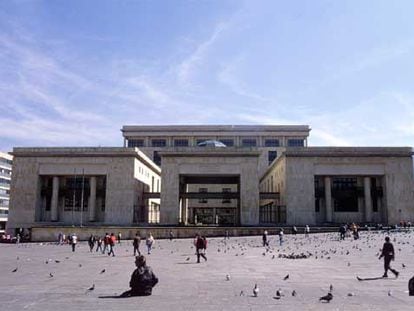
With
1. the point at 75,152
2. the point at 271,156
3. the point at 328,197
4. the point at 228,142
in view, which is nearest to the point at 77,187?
the point at 75,152

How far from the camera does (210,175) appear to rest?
190ft

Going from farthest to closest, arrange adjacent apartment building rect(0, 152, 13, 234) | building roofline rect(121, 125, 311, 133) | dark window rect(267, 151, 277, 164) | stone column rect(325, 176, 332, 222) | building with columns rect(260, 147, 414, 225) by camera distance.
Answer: adjacent apartment building rect(0, 152, 13, 234)
building roofline rect(121, 125, 311, 133)
dark window rect(267, 151, 277, 164)
stone column rect(325, 176, 332, 222)
building with columns rect(260, 147, 414, 225)

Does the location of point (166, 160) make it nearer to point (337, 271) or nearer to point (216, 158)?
point (216, 158)

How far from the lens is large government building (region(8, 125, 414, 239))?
2142 inches

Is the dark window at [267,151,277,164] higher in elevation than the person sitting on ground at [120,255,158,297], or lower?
higher

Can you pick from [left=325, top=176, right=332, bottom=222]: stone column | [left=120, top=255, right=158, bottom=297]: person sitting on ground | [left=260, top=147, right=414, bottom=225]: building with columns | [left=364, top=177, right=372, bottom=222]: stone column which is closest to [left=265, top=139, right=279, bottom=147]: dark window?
[left=260, top=147, right=414, bottom=225]: building with columns

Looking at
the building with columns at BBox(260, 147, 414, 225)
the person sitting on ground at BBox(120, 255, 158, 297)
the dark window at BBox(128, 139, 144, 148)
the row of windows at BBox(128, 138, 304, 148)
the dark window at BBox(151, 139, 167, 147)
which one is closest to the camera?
the person sitting on ground at BBox(120, 255, 158, 297)

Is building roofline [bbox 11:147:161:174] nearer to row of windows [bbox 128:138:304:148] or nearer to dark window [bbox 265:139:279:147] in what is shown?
row of windows [bbox 128:138:304:148]

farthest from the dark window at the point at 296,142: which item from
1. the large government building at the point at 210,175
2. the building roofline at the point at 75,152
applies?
the building roofline at the point at 75,152

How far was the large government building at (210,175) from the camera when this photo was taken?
178 feet

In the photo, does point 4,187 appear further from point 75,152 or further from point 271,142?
point 271,142

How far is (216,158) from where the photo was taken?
55781mm

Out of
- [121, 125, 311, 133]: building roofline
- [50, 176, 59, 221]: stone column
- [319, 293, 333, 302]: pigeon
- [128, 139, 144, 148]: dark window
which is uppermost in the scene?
[121, 125, 311, 133]: building roofline

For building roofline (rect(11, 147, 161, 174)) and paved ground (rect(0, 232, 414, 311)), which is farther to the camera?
building roofline (rect(11, 147, 161, 174))
